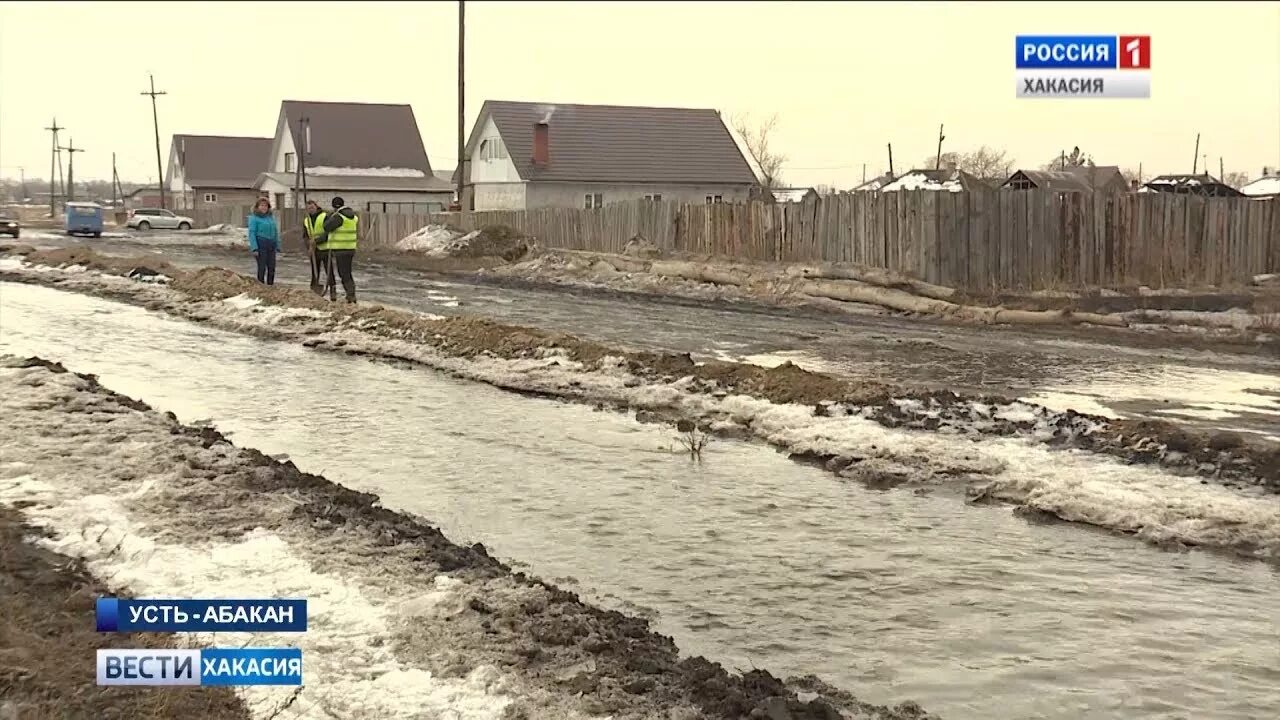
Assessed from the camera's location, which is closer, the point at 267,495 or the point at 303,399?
the point at 267,495

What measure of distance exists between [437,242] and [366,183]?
89.5 feet

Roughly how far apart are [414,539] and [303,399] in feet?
17.3

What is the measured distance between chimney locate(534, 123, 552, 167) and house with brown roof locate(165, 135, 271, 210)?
115ft

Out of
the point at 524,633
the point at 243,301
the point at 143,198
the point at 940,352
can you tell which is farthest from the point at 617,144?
the point at 143,198

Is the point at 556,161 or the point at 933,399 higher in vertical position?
the point at 556,161

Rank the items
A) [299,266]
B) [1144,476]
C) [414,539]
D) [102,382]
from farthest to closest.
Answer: [299,266] < [102,382] < [1144,476] < [414,539]

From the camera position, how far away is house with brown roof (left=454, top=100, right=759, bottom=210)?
2016 inches

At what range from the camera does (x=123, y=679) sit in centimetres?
380

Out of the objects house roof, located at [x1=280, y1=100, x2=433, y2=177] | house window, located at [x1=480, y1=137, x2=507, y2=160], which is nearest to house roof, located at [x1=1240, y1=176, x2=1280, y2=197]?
house window, located at [x1=480, y1=137, x2=507, y2=160]

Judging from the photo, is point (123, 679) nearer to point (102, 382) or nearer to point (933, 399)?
point (933, 399)

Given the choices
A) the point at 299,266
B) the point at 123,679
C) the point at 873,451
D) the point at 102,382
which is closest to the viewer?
the point at 123,679

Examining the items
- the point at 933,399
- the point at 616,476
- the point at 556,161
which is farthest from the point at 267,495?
the point at 556,161

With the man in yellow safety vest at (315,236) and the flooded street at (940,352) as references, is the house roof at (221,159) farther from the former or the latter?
the man in yellow safety vest at (315,236)

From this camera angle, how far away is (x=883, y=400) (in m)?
9.53
